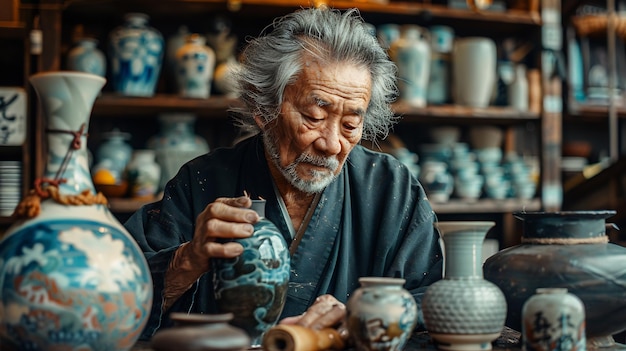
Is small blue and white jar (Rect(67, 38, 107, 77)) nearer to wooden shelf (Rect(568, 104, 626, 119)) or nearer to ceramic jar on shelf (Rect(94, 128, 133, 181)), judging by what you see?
ceramic jar on shelf (Rect(94, 128, 133, 181))

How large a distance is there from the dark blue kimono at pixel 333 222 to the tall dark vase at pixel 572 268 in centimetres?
34

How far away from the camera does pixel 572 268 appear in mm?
1765

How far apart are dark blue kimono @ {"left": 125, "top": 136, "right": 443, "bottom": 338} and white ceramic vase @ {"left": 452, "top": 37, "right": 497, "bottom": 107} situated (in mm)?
2011

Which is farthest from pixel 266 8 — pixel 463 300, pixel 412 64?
pixel 463 300

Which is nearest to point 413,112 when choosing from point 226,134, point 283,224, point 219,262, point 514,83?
point 514,83

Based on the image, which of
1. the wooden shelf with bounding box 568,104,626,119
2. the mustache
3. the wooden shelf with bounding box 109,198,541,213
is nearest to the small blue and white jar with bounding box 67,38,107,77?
the wooden shelf with bounding box 109,198,541,213

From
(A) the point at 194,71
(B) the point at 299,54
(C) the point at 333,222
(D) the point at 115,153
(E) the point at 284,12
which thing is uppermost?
(E) the point at 284,12

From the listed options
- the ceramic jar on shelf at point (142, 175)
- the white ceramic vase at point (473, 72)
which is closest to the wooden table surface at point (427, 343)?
the ceramic jar on shelf at point (142, 175)

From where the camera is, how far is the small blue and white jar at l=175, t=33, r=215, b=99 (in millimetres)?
4039

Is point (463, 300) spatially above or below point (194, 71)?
below

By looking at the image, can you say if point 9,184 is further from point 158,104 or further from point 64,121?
point 64,121

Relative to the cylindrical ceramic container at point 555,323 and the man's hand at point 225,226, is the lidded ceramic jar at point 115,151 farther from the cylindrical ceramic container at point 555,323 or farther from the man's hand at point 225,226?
the cylindrical ceramic container at point 555,323

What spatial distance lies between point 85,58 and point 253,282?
2.60m

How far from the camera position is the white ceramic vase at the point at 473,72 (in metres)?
4.41
